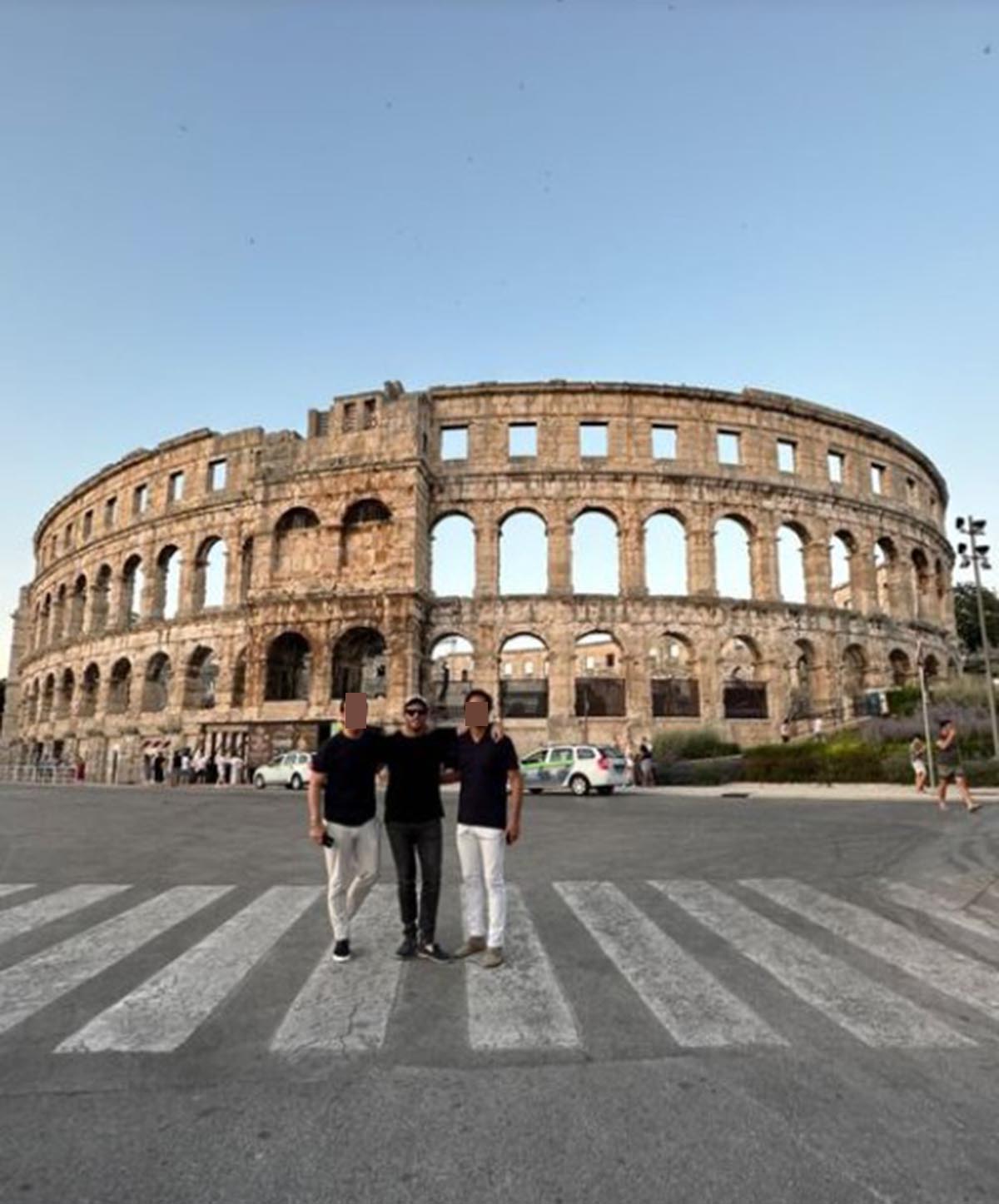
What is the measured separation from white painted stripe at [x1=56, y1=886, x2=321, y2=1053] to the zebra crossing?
0.01 m

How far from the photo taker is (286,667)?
30.2 m

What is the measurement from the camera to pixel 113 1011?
12.5ft

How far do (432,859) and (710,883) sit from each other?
3.52m

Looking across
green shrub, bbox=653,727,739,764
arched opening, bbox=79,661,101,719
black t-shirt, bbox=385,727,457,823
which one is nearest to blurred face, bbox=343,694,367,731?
black t-shirt, bbox=385,727,457,823

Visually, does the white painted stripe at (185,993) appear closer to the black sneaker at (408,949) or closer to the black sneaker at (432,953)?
the black sneaker at (408,949)

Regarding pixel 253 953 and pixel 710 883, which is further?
pixel 710 883

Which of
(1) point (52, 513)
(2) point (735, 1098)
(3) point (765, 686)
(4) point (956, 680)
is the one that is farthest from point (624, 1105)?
(1) point (52, 513)

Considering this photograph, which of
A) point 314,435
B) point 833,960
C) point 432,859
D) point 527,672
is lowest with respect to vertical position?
point 833,960

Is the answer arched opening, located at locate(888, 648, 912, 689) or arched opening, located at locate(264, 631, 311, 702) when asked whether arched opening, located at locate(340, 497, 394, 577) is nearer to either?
arched opening, located at locate(264, 631, 311, 702)

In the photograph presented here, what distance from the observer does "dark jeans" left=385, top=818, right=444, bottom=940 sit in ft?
16.2

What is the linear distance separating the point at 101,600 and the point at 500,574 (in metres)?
22.9

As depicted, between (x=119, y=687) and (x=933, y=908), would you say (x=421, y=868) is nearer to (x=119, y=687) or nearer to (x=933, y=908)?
(x=933, y=908)

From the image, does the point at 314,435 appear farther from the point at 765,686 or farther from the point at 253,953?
the point at 253,953

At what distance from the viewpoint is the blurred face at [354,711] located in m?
4.98
